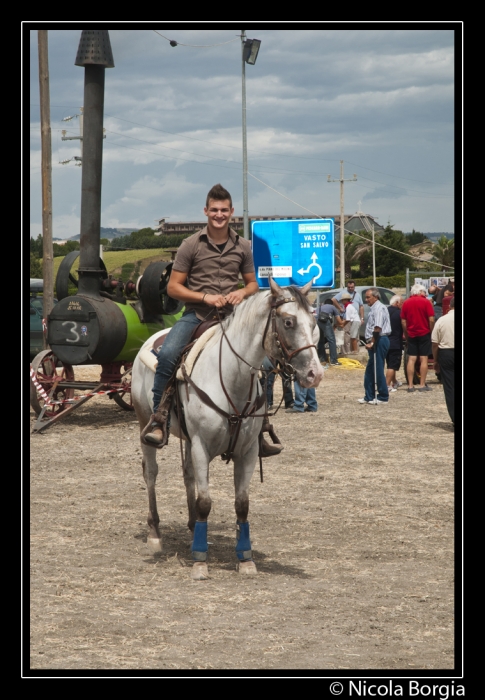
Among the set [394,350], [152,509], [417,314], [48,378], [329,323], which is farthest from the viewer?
[329,323]

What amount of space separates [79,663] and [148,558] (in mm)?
2468

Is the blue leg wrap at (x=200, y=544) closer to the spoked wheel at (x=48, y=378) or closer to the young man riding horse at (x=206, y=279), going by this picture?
the young man riding horse at (x=206, y=279)

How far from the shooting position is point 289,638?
17.5ft

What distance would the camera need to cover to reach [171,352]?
699cm

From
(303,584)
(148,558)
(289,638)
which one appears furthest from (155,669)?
(148,558)

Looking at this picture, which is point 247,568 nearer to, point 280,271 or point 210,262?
point 210,262

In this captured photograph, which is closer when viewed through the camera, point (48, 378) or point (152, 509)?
point (152, 509)

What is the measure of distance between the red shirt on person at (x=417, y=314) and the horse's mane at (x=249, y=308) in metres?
13.3

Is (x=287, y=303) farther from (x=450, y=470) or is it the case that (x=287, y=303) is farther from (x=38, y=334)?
(x=38, y=334)

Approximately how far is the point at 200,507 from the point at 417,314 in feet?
44.8

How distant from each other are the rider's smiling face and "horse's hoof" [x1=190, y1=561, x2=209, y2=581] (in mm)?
2612

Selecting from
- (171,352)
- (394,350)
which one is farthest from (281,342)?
(394,350)

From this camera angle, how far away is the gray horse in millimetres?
6164

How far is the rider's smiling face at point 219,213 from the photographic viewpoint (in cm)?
680
